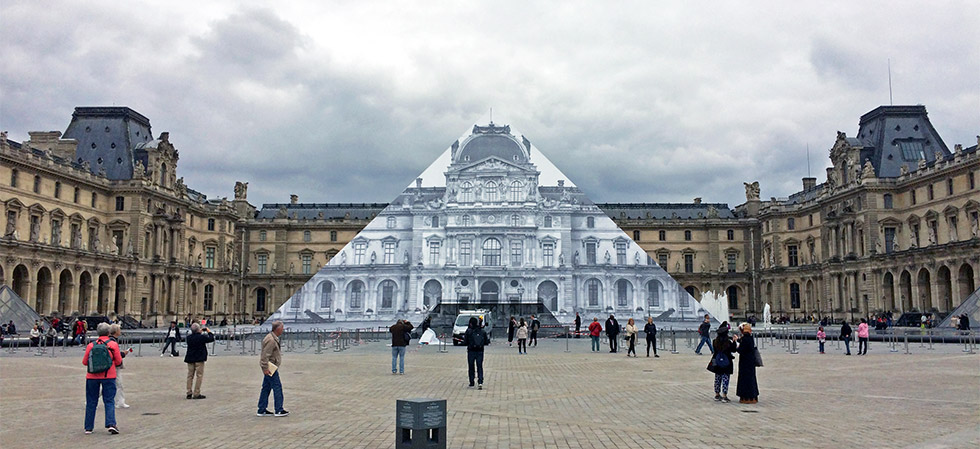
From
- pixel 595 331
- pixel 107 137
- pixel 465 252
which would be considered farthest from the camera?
pixel 107 137

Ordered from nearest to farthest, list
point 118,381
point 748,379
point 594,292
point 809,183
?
point 118,381
point 748,379
point 594,292
point 809,183

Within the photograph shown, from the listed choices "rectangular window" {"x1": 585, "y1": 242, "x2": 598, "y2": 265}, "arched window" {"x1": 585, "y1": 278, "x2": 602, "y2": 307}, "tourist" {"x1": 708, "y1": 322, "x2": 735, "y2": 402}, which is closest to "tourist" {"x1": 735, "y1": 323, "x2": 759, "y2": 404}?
"tourist" {"x1": 708, "y1": 322, "x2": 735, "y2": 402}

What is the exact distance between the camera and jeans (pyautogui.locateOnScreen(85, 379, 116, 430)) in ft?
27.6

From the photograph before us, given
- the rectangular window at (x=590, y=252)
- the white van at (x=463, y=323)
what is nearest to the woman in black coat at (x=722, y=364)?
the white van at (x=463, y=323)

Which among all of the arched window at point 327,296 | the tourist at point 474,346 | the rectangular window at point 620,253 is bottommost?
the tourist at point 474,346

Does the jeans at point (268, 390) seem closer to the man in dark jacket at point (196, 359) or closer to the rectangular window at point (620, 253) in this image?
the man in dark jacket at point (196, 359)

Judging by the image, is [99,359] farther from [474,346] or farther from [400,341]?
[400,341]

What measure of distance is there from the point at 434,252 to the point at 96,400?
24.8m

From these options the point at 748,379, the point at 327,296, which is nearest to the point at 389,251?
the point at 327,296

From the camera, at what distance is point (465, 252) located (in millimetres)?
33625

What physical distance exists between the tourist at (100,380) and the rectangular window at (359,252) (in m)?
23.4

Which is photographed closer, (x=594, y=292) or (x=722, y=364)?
(x=722, y=364)

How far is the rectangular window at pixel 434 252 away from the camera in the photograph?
3316 centimetres

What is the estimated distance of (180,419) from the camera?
374 inches
